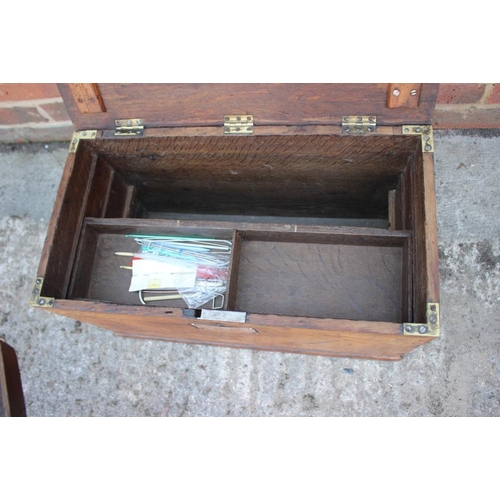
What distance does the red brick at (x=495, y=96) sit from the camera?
168 centimetres

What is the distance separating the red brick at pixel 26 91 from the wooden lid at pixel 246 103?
0.49 m

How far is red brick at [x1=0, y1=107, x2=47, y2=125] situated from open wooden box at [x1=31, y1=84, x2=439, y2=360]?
0.59m

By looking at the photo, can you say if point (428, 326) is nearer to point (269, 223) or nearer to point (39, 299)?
point (269, 223)

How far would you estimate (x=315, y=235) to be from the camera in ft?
5.01

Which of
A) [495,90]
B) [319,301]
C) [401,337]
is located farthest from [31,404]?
[495,90]

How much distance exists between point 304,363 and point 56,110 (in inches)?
59.8

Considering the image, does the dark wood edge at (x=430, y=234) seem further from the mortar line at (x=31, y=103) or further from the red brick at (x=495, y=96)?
the mortar line at (x=31, y=103)

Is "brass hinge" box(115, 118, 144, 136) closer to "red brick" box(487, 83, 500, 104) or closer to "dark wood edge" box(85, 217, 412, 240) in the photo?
"dark wood edge" box(85, 217, 412, 240)

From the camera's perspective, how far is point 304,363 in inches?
71.6

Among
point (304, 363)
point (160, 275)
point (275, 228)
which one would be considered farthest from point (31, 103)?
point (304, 363)

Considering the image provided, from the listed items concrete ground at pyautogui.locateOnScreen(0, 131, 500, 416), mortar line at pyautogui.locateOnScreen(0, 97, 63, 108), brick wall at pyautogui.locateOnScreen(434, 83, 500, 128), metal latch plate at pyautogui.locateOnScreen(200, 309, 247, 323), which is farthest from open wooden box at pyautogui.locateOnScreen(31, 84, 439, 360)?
mortar line at pyautogui.locateOnScreen(0, 97, 63, 108)

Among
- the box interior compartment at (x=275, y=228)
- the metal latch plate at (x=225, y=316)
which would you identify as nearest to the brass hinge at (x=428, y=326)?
the box interior compartment at (x=275, y=228)

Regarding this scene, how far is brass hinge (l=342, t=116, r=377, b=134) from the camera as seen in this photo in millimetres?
1419

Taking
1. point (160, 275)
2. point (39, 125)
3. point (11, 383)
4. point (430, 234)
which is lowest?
point (11, 383)
